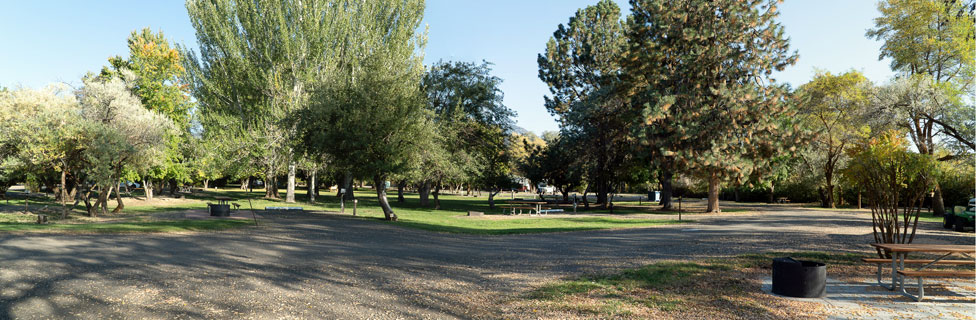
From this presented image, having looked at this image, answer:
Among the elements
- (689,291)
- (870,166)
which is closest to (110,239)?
(689,291)

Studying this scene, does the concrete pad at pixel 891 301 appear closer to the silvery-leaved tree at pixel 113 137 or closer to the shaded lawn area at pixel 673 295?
the shaded lawn area at pixel 673 295

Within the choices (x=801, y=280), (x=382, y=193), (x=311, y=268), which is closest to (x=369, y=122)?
(x=382, y=193)

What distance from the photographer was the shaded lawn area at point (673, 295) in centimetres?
612

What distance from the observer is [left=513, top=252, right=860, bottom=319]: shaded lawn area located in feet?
20.1

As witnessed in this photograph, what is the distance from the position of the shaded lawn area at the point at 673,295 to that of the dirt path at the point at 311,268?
749 mm

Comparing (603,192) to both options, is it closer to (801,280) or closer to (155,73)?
(801,280)

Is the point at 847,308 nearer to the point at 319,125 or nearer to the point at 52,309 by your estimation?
the point at 52,309

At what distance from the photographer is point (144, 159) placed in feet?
71.3

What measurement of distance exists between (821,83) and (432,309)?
1600 inches

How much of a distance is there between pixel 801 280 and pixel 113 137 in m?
24.3

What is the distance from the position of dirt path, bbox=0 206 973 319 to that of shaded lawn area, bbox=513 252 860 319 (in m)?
0.75

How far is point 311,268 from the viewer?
897cm

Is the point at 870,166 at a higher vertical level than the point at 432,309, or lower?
higher

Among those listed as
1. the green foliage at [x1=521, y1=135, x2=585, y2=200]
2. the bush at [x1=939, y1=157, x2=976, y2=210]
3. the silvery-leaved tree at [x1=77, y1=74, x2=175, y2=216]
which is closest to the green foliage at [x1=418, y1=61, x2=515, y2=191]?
the green foliage at [x1=521, y1=135, x2=585, y2=200]
